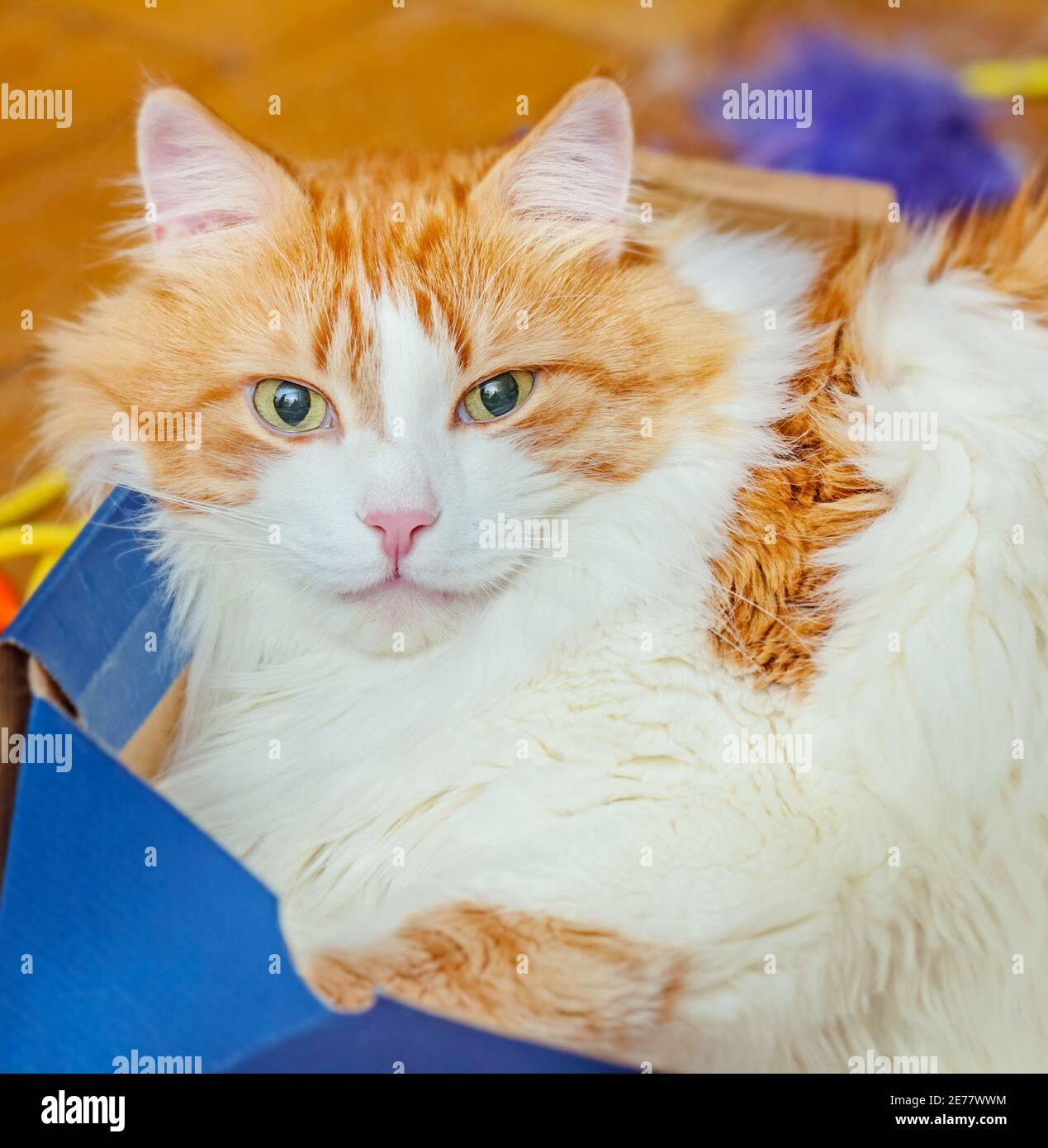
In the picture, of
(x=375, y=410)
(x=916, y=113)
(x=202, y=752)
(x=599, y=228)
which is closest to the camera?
(x=375, y=410)

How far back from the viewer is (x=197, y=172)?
1248 mm

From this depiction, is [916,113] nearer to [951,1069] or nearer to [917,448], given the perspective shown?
[917,448]

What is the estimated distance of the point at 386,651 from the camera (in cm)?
133

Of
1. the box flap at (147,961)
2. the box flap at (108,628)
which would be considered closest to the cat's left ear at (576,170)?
the box flap at (108,628)

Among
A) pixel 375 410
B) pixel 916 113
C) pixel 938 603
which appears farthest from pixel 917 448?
pixel 916 113

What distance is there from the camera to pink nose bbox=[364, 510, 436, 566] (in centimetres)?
113

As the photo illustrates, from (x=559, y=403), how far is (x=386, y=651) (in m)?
0.33

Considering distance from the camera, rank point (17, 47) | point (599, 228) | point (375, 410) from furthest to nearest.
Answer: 1. point (17, 47)
2. point (599, 228)
3. point (375, 410)

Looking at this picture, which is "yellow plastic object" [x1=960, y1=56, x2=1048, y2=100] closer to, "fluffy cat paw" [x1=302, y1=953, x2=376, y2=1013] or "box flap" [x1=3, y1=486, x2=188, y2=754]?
"box flap" [x1=3, y1=486, x2=188, y2=754]

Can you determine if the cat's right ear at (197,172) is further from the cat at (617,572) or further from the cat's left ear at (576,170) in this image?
the cat's left ear at (576,170)

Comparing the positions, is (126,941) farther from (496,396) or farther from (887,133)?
(887,133)

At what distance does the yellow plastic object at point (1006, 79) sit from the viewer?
2504 millimetres
